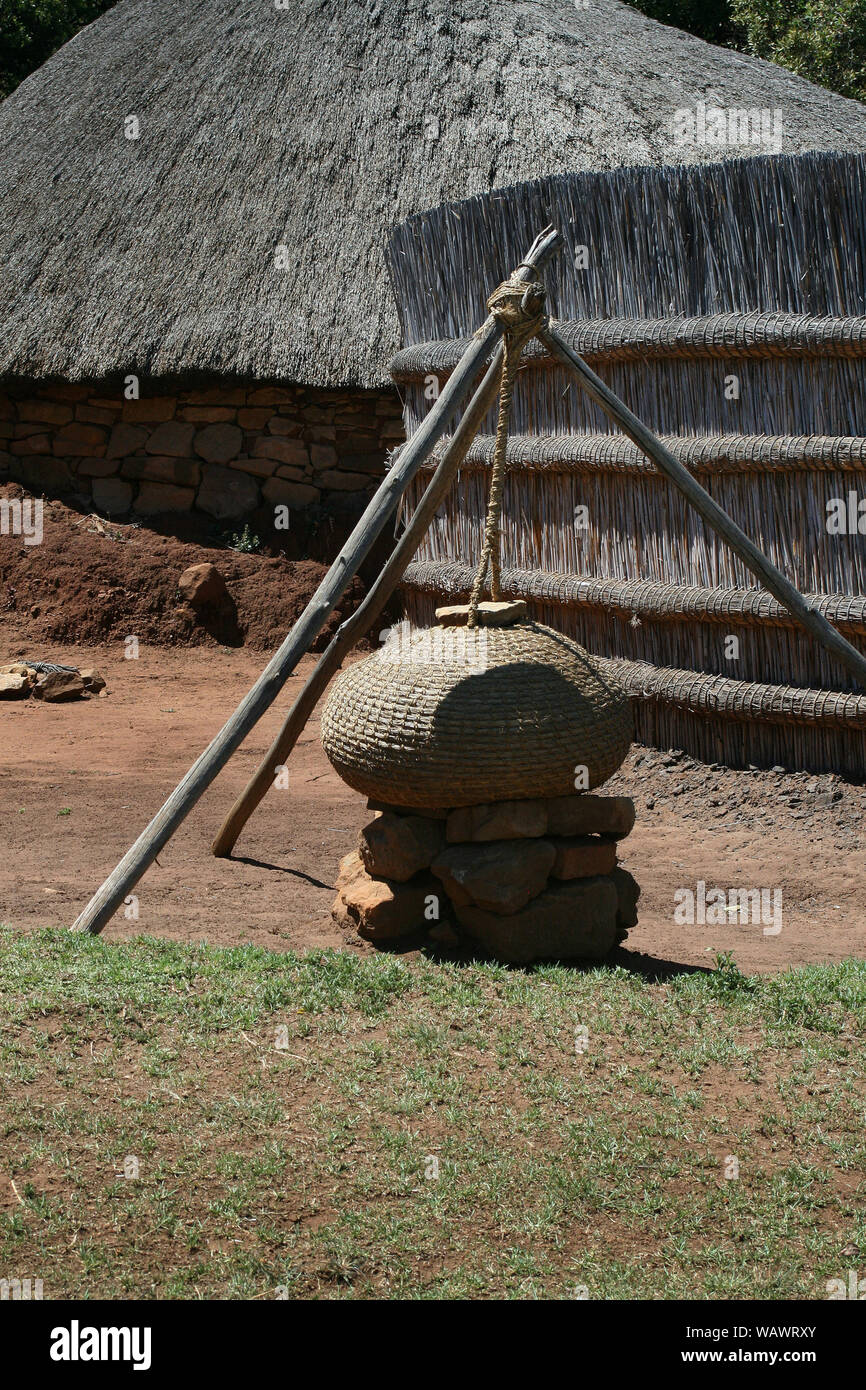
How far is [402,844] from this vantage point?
485 centimetres

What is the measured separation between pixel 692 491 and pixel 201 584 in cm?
645

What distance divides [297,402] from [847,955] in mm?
7656

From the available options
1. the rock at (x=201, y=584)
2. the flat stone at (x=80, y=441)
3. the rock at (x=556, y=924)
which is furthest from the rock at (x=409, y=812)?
the flat stone at (x=80, y=441)

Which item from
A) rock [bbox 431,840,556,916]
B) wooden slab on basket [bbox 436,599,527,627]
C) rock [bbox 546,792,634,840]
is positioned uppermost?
wooden slab on basket [bbox 436,599,527,627]

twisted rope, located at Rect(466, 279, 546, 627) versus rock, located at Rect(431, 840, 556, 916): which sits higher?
twisted rope, located at Rect(466, 279, 546, 627)

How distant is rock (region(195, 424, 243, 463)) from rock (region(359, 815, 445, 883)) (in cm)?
724

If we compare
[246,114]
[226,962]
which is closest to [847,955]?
[226,962]

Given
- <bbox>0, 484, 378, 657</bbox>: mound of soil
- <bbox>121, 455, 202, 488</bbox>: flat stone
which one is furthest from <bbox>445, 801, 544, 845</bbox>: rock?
<bbox>121, 455, 202, 488</bbox>: flat stone

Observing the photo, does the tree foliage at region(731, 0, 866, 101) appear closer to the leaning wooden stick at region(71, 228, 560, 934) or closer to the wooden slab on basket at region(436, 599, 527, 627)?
the leaning wooden stick at region(71, 228, 560, 934)

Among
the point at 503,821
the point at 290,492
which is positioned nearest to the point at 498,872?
the point at 503,821

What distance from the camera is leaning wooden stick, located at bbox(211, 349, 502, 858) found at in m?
5.59

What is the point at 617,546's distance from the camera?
25.2 ft

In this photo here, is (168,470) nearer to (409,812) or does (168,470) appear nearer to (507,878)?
(409,812)
